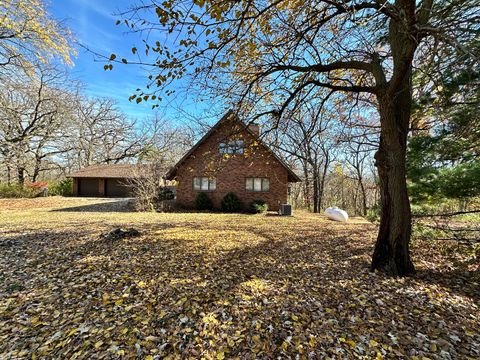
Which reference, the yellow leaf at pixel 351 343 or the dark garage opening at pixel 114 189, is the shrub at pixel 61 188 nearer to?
the dark garage opening at pixel 114 189

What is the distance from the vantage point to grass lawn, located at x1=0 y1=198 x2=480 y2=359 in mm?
2484

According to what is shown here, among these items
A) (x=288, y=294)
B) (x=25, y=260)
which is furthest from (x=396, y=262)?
(x=25, y=260)

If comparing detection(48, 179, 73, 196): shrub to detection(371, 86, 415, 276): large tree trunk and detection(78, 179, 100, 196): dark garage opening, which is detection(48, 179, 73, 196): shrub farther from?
detection(371, 86, 415, 276): large tree trunk

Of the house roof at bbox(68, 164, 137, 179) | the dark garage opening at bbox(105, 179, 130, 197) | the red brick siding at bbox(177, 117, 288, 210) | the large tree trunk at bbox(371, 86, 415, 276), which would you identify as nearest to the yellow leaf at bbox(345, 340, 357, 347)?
the large tree trunk at bbox(371, 86, 415, 276)

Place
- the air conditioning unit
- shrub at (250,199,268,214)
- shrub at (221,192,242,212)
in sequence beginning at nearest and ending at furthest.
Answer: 1. the air conditioning unit
2. shrub at (250,199,268,214)
3. shrub at (221,192,242,212)

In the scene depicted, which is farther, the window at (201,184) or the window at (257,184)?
the window at (201,184)

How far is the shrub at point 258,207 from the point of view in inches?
585

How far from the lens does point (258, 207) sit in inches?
585

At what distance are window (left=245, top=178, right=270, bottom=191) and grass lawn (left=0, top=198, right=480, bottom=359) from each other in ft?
33.9

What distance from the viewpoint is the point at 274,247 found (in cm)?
596

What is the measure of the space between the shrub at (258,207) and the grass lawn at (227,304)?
9305 mm

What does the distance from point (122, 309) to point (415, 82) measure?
6.70m

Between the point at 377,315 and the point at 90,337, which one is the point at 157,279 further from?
the point at 377,315

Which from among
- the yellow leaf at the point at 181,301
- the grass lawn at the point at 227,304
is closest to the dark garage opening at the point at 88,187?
the grass lawn at the point at 227,304
